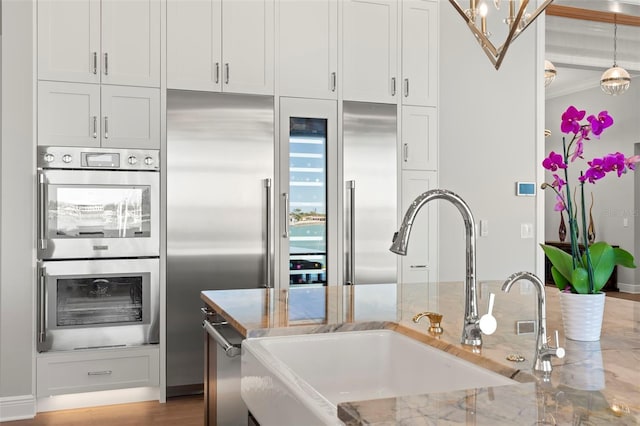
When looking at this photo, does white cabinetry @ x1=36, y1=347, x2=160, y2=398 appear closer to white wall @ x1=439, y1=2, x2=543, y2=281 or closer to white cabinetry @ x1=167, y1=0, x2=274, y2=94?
white cabinetry @ x1=167, y1=0, x2=274, y2=94

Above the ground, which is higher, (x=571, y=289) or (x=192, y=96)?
(x=192, y=96)

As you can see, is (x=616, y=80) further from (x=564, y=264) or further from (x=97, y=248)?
(x=564, y=264)

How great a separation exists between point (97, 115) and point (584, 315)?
10.2 ft

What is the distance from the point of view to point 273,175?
4176 mm

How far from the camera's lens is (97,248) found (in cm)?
376

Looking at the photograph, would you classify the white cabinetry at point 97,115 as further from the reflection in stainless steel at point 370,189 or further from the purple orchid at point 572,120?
the purple orchid at point 572,120

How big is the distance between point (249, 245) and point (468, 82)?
2.15 meters

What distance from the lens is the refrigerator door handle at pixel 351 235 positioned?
4.31m

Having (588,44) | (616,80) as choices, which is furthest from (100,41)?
(588,44)

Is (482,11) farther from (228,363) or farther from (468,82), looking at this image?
(468,82)

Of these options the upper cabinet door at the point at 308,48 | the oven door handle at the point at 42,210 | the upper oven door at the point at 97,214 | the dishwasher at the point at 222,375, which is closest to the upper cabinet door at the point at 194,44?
the upper cabinet door at the point at 308,48

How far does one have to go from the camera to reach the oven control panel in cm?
366

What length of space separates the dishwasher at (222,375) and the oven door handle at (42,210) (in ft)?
5.51

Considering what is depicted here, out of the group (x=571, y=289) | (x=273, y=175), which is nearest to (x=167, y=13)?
(x=273, y=175)
